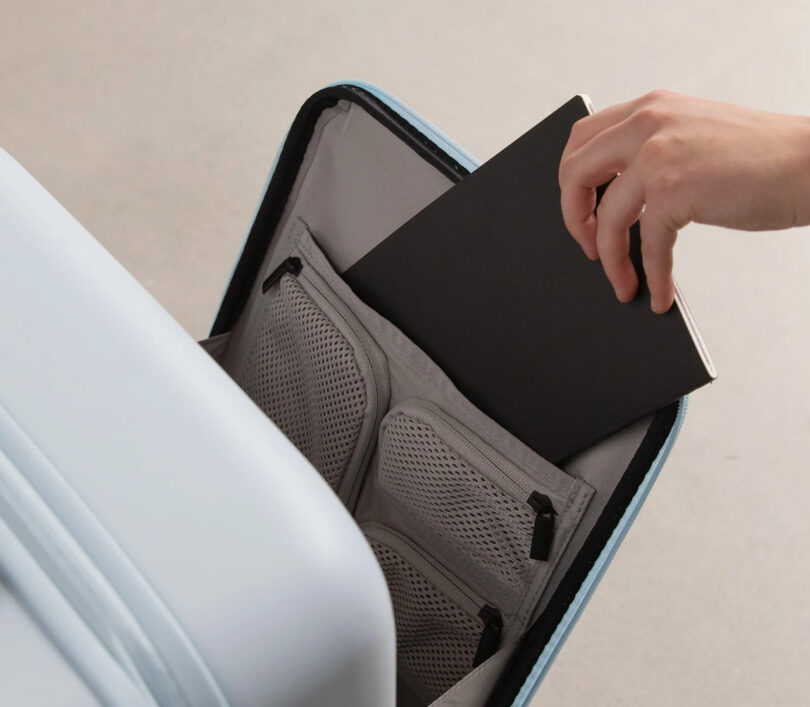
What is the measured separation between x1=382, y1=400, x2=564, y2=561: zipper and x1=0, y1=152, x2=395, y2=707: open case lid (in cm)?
31

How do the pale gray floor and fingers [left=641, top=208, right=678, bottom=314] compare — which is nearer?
fingers [left=641, top=208, right=678, bottom=314]

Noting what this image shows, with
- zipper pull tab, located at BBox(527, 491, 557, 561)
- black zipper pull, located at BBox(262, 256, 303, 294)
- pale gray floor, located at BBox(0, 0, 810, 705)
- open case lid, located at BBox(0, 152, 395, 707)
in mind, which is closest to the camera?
open case lid, located at BBox(0, 152, 395, 707)

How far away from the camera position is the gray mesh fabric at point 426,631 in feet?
2.23

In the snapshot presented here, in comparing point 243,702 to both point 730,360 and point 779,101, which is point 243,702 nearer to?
point 730,360

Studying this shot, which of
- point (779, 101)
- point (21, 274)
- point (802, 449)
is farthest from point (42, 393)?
point (779, 101)

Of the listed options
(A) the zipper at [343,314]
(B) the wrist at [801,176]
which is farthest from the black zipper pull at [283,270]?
(B) the wrist at [801,176]

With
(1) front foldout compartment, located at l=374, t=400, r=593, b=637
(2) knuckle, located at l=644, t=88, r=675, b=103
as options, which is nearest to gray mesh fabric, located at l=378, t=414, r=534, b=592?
(1) front foldout compartment, located at l=374, t=400, r=593, b=637

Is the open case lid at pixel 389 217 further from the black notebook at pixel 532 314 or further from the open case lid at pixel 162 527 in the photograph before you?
the open case lid at pixel 162 527

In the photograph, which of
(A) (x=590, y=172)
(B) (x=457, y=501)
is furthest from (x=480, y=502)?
(A) (x=590, y=172)

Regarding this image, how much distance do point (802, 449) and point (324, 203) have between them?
93 centimetres

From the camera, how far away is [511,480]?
0.61 metres

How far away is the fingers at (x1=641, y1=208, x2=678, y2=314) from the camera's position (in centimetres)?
49

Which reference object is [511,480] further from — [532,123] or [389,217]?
[532,123]

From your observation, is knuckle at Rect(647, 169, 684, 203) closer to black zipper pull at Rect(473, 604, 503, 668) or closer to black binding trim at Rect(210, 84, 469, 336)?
black binding trim at Rect(210, 84, 469, 336)
